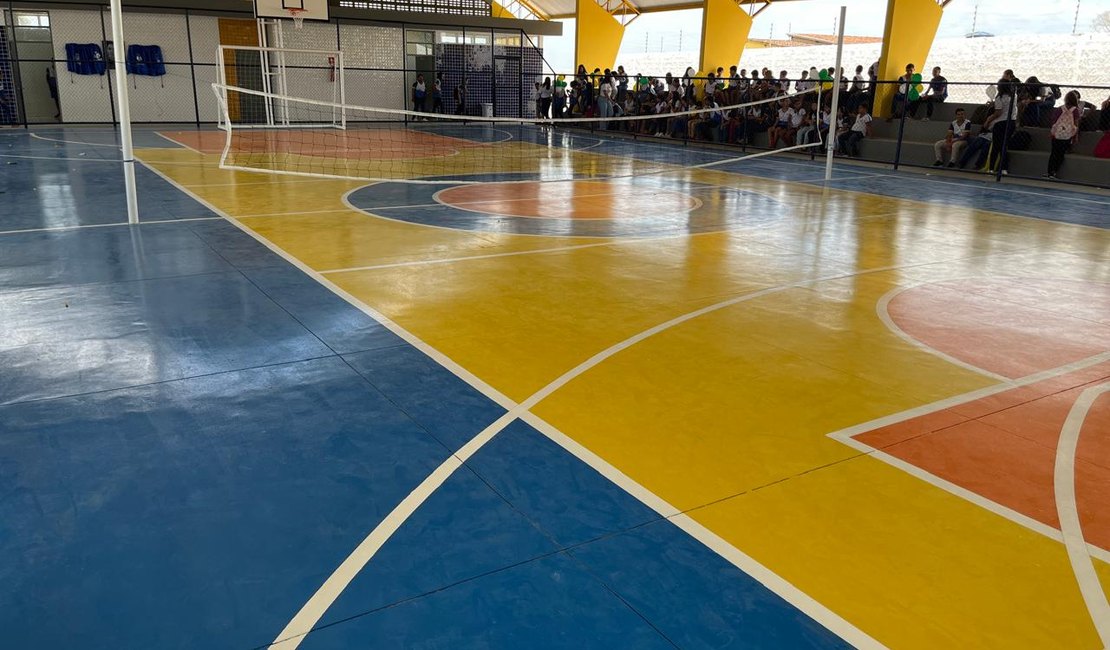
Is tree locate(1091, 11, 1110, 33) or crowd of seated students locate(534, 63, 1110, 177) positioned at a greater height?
tree locate(1091, 11, 1110, 33)

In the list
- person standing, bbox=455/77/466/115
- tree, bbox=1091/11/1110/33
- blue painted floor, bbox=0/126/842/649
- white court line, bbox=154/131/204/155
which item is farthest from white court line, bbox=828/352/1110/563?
tree, bbox=1091/11/1110/33

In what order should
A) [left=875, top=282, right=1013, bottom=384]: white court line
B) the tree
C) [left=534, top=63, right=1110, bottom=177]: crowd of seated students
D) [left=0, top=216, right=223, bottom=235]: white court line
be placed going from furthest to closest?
1. the tree
2. [left=534, top=63, right=1110, bottom=177]: crowd of seated students
3. [left=0, top=216, right=223, bottom=235]: white court line
4. [left=875, top=282, right=1013, bottom=384]: white court line

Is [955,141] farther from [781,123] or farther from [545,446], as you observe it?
[545,446]

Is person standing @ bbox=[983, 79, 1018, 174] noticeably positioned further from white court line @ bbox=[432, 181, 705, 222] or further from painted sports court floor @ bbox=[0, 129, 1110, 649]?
painted sports court floor @ bbox=[0, 129, 1110, 649]

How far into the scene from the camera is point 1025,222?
1173 centimetres

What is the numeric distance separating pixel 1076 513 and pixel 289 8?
2403 centimetres

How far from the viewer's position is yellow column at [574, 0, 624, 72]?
35656 mm

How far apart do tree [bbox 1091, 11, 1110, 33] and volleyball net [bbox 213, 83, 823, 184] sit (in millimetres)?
17451

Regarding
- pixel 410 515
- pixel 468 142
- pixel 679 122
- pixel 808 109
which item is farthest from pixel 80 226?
pixel 679 122

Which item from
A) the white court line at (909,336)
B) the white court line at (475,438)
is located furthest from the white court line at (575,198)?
the white court line at (909,336)

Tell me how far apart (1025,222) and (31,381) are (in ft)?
39.3

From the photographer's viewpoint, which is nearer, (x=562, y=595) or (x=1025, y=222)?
(x=562, y=595)

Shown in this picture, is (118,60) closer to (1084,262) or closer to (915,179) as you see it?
(1084,262)

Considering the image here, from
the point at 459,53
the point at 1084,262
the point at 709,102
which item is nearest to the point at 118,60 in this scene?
the point at 1084,262
